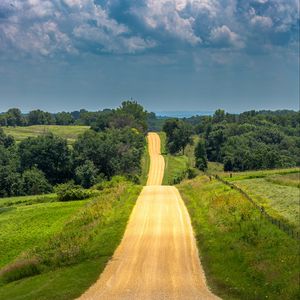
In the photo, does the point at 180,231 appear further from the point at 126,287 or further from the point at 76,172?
the point at 76,172

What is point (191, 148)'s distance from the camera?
187 meters

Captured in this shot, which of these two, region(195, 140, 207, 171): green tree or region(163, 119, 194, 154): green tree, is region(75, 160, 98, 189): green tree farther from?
region(163, 119, 194, 154): green tree

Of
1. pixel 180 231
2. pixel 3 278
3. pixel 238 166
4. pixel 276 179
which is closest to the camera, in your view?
pixel 3 278

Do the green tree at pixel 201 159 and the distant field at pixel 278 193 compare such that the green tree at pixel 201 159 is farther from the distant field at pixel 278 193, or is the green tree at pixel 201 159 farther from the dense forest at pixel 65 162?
the distant field at pixel 278 193

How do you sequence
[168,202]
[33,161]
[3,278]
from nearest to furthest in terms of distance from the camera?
[3,278]
[168,202]
[33,161]

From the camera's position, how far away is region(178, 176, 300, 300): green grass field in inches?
1021

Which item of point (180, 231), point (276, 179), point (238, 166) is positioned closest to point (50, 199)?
point (276, 179)

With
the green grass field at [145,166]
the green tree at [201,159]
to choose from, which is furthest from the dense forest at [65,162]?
the green tree at [201,159]

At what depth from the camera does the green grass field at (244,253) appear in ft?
85.1

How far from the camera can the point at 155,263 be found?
1253 inches

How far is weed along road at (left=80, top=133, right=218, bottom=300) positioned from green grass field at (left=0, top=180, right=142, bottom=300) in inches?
32.5

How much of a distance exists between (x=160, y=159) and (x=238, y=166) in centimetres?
2694

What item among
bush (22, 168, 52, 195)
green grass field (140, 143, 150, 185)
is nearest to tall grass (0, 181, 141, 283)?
bush (22, 168, 52, 195)

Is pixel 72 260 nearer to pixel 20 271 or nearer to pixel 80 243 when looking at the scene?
pixel 20 271
